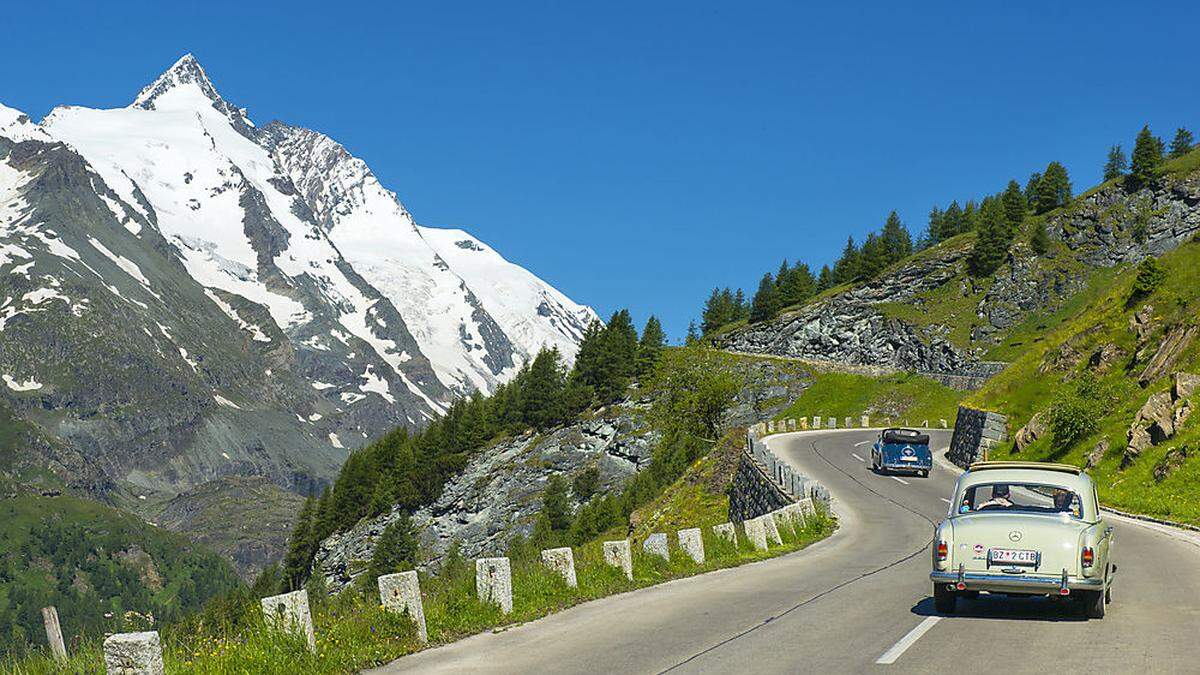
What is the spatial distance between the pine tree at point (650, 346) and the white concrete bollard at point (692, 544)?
10122 cm

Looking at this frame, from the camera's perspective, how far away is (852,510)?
33.8m

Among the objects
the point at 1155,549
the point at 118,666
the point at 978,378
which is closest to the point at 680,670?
the point at 118,666

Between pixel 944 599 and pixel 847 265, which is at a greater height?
pixel 847 265

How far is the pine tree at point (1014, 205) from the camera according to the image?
438ft

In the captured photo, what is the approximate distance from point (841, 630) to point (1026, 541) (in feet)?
8.61

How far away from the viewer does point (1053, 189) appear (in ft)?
458

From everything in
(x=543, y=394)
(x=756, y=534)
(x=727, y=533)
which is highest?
(x=543, y=394)

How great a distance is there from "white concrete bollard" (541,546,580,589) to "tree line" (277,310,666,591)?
95.1m

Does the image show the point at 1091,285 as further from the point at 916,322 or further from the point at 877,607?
the point at 877,607

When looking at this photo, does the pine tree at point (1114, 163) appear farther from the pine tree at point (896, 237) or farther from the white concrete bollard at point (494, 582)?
the white concrete bollard at point (494, 582)

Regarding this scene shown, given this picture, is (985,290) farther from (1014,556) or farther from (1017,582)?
(1017,582)

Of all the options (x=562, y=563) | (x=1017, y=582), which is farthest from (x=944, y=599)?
(x=562, y=563)

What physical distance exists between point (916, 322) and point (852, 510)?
315ft

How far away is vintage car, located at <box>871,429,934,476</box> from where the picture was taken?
152ft
